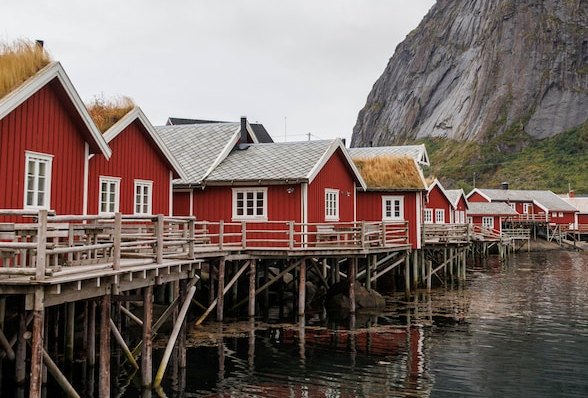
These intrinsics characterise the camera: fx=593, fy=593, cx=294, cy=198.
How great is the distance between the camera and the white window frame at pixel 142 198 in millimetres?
19312

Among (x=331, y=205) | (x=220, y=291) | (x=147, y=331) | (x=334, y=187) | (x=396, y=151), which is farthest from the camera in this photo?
(x=396, y=151)

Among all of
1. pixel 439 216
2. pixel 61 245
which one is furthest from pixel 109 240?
pixel 439 216

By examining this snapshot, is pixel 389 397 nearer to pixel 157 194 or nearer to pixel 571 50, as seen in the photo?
pixel 157 194

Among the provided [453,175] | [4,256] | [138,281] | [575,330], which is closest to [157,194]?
[138,281]

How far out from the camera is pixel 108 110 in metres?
18.8

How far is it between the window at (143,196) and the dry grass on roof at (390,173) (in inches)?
541

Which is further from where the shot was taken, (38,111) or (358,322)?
(358,322)

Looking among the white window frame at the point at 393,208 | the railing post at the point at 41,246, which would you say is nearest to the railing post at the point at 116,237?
the railing post at the point at 41,246

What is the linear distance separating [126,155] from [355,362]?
31.2ft

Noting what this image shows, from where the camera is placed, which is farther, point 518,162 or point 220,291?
point 518,162

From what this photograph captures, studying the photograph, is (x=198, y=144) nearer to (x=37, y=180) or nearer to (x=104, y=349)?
(x=37, y=180)

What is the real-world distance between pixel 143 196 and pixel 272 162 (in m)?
6.92

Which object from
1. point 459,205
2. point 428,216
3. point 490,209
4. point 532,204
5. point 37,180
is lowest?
point 428,216

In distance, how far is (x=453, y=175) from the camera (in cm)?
11062
